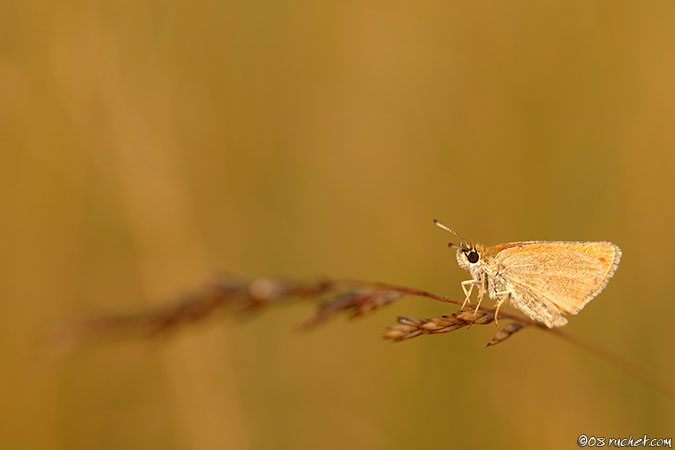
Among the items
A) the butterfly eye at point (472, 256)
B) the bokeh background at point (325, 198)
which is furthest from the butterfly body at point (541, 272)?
the bokeh background at point (325, 198)

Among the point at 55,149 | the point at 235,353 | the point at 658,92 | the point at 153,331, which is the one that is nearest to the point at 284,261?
the point at 235,353

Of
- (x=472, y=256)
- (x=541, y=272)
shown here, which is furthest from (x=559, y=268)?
(x=472, y=256)

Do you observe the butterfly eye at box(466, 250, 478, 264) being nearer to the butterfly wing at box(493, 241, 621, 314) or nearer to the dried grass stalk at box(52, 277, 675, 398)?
the butterfly wing at box(493, 241, 621, 314)

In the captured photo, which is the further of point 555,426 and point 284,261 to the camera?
point 284,261

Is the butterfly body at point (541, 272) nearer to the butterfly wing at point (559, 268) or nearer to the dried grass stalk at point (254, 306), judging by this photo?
the butterfly wing at point (559, 268)

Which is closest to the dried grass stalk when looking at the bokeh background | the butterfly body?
the butterfly body

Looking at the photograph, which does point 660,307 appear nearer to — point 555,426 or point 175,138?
point 555,426
